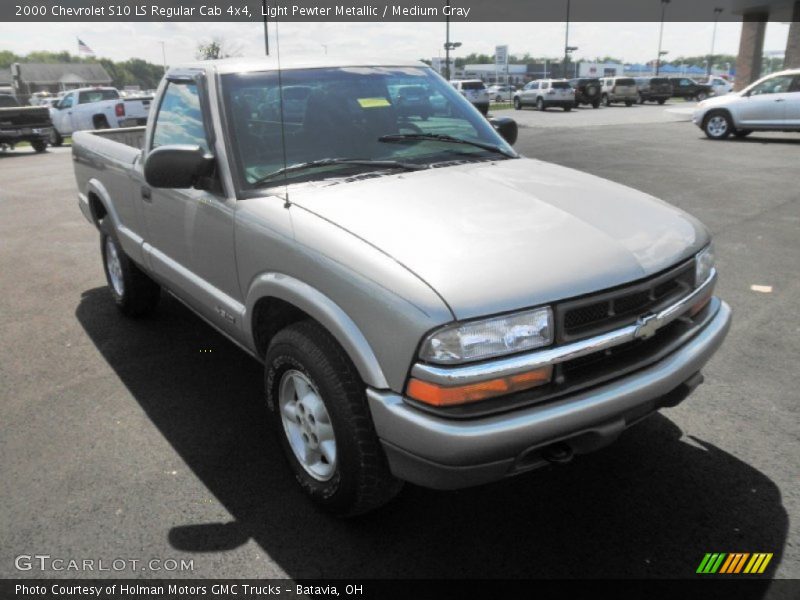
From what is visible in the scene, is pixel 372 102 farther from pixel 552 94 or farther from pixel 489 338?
pixel 552 94

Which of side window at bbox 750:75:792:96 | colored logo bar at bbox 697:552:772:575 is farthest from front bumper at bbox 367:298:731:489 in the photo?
side window at bbox 750:75:792:96

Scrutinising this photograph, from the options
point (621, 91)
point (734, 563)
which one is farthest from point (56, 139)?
point (621, 91)

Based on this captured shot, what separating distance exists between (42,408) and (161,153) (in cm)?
185

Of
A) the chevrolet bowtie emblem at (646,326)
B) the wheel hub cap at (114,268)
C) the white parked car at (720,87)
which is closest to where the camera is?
the chevrolet bowtie emblem at (646,326)

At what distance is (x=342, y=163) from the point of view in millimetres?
3131

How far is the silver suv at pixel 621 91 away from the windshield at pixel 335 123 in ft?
128

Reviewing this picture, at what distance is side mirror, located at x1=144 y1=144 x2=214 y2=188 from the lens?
295 cm

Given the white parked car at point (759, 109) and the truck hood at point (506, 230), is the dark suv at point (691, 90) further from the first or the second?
the truck hood at point (506, 230)

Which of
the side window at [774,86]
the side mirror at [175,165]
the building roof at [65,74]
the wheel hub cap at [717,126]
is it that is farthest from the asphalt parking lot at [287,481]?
the building roof at [65,74]

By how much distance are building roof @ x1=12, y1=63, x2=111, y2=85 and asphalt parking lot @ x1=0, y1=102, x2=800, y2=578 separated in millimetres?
119948

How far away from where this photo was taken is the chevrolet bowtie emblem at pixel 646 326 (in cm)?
237

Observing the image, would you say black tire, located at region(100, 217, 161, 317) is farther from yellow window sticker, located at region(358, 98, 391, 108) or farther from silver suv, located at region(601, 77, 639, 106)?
silver suv, located at region(601, 77, 639, 106)

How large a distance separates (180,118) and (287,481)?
2.15m
